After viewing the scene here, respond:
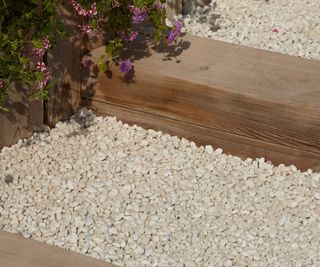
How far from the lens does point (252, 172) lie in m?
3.86

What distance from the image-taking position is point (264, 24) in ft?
17.0

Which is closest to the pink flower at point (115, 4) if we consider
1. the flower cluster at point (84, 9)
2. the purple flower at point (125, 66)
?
the flower cluster at point (84, 9)

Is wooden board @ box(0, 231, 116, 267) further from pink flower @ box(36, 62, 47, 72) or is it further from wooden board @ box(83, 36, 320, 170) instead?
wooden board @ box(83, 36, 320, 170)

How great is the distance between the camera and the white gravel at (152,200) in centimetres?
333

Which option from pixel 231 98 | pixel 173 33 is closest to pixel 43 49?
pixel 173 33

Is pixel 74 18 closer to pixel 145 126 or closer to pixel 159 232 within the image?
pixel 145 126

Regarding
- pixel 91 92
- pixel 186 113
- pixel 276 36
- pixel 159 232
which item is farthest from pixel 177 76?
pixel 276 36

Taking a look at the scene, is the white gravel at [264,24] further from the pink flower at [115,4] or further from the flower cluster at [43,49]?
the flower cluster at [43,49]

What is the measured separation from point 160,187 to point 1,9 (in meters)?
1.00

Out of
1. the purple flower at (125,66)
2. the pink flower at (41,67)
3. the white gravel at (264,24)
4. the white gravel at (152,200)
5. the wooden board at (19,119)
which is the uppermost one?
the pink flower at (41,67)

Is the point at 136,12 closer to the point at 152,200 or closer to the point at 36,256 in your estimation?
the point at 152,200

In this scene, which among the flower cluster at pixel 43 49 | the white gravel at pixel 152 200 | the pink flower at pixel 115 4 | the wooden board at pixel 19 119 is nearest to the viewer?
the white gravel at pixel 152 200

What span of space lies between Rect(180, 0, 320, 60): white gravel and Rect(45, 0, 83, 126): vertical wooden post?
1092mm

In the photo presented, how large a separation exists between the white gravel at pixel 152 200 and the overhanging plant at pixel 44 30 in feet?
0.98
